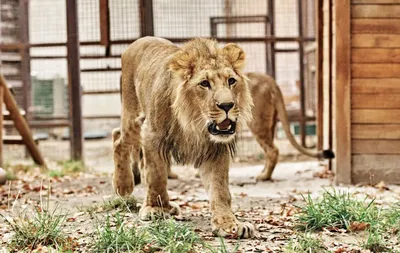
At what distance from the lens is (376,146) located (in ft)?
21.3

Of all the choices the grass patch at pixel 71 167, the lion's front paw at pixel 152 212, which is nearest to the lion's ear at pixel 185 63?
the lion's front paw at pixel 152 212

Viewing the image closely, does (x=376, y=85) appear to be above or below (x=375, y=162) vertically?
above

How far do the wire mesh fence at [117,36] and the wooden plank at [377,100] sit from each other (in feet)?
7.85

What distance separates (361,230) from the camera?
405 centimetres

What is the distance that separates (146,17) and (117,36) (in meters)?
1.78

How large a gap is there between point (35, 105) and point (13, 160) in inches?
95.2

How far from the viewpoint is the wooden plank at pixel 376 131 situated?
6469 millimetres

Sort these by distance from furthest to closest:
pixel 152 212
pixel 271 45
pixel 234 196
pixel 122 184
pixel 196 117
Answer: pixel 271 45 → pixel 234 196 → pixel 122 184 → pixel 152 212 → pixel 196 117

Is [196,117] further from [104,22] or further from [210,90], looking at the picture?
[104,22]

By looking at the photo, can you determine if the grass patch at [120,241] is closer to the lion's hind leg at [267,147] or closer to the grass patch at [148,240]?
the grass patch at [148,240]

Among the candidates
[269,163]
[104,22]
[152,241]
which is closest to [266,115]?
[269,163]

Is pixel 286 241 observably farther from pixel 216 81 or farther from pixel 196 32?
pixel 196 32

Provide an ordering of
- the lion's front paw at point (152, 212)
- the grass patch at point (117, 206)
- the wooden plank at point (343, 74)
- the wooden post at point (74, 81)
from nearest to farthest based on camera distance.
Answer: the lion's front paw at point (152, 212) → the grass patch at point (117, 206) → the wooden plank at point (343, 74) → the wooden post at point (74, 81)

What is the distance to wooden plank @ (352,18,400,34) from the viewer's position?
644 centimetres
